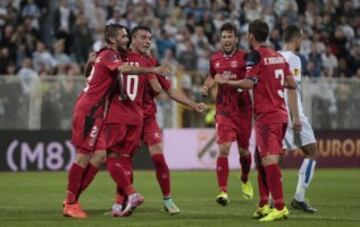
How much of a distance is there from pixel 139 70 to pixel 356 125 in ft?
49.2

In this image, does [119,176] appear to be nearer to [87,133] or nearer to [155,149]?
[87,133]

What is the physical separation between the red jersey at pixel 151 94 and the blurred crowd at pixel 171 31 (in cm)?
1040

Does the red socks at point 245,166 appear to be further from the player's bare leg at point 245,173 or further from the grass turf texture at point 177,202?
the grass turf texture at point 177,202

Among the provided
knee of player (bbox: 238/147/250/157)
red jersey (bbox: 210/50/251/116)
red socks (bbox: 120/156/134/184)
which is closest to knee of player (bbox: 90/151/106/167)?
red socks (bbox: 120/156/134/184)

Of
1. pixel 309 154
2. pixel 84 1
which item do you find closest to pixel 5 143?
pixel 84 1

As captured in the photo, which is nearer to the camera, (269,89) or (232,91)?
(269,89)

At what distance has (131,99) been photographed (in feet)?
41.0

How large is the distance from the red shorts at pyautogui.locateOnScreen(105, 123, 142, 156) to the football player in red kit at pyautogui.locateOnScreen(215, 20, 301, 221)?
1378 mm

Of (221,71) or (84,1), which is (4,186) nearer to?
(221,71)

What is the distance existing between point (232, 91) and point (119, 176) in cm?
329

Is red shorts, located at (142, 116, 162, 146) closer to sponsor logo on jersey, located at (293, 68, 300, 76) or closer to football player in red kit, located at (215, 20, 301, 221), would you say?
football player in red kit, located at (215, 20, 301, 221)

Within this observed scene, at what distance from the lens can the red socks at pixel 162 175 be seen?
12.8m

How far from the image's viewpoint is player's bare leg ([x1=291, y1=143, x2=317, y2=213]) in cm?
1333

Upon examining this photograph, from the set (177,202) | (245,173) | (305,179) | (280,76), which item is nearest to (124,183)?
(280,76)
